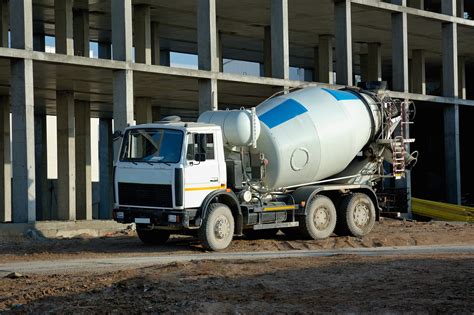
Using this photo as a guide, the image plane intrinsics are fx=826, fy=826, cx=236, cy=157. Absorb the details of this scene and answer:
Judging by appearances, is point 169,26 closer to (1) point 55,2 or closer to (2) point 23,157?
(1) point 55,2

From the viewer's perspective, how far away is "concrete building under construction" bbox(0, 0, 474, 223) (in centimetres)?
2516

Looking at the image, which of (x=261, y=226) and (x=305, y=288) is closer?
(x=305, y=288)

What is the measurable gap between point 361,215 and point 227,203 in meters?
4.26

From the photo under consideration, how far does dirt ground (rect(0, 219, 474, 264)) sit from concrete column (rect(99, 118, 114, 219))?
17.3 m

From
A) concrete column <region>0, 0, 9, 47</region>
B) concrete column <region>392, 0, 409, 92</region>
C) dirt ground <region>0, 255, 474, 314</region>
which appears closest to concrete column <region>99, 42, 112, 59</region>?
concrete column <region>0, 0, 9, 47</region>

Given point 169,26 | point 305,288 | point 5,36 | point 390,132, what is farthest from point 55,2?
point 305,288

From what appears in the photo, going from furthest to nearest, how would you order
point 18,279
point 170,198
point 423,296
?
point 170,198
point 18,279
point 423,296

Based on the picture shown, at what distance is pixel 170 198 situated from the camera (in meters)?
17.5

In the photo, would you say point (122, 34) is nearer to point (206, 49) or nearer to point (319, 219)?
point (206, 49)

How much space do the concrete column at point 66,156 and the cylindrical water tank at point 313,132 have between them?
592 inches

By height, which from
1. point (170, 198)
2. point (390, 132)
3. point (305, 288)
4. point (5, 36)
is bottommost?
point (305, 288)

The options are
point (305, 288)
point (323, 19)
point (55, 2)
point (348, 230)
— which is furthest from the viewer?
point (323, 19)

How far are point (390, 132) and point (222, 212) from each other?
19.7ft

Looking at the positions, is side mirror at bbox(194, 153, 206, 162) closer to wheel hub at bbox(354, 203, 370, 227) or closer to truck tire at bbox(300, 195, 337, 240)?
truck tire at bbox(300, 195, 337, 240)
